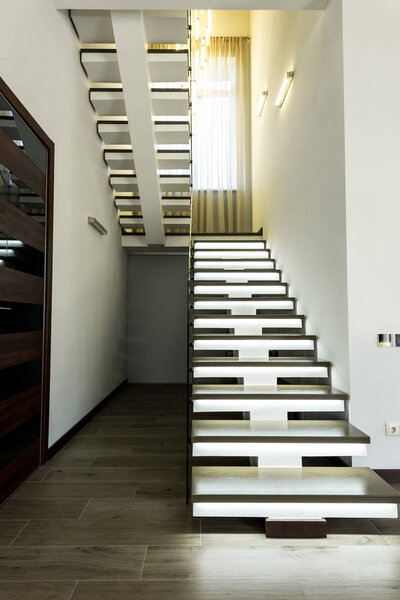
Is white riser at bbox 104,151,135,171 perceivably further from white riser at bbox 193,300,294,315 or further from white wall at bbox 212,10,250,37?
white wall at bbox 212,10,250,37

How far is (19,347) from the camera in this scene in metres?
2.91

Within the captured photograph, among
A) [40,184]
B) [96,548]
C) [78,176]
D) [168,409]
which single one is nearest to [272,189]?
[78,176]

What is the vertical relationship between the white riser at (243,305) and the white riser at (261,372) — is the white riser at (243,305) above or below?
above

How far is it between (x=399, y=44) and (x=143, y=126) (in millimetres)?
2541

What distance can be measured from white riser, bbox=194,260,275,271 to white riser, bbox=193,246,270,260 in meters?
0.25

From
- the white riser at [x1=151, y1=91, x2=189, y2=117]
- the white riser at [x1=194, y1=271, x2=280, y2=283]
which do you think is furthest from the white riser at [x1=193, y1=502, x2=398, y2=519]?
the white riser at [x1=151, y1=91, x2=189, y2=117]

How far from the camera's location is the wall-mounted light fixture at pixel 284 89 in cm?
513

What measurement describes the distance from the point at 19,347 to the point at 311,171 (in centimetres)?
301

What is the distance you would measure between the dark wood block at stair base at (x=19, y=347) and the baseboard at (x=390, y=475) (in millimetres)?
2525

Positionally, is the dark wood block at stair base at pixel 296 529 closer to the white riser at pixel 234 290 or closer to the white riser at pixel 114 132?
the white riser at pixel 234 290

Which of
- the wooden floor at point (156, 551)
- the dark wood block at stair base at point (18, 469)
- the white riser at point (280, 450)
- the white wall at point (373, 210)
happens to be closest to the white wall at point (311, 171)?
the white wall at point (373, 210)

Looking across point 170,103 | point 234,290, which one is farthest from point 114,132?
point 234,290

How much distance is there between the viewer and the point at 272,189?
6352 millimetres

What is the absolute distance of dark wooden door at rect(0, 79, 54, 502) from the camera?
2682 mm
